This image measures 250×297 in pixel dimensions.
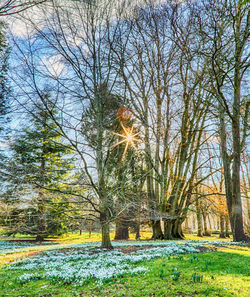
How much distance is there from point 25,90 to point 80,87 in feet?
9.26

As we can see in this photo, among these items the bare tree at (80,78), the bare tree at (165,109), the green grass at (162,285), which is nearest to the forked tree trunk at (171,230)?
the bare tree at (165,109)

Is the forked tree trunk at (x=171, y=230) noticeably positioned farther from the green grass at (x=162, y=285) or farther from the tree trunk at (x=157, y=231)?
the green grass at (x=162, y=285)

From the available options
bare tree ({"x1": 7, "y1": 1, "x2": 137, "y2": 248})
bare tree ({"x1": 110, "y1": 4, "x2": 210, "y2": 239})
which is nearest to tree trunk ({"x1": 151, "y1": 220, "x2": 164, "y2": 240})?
bare tree ({"x1": 110, "y1": 4, "x2": 210, "y2": 239})

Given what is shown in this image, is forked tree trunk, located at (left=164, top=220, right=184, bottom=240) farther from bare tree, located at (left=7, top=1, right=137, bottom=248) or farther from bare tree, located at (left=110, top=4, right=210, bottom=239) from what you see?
bare tree, located at (left=7, top=1, right=137, bottom=248)

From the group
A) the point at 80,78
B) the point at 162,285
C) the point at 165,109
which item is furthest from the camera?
the point at 165,109

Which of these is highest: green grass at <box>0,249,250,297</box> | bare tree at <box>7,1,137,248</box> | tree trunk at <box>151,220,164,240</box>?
bare tree at <box>7,1,137,248</box>

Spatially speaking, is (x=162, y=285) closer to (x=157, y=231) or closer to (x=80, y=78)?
(x=80, y=78)

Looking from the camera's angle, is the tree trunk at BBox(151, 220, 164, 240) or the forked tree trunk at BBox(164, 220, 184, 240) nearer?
the forked tree trunk at BBox(164, 220, 184, 240)

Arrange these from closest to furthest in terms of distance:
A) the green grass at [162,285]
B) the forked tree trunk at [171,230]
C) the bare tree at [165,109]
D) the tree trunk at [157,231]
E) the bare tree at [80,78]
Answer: the green grass at [162,285] < the bare tree at [80,78] < the bare tree at [165,109] < the forked tree trunk at [171,230] < the tree trunk at [157,231]

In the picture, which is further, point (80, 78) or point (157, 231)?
point (157, 231)

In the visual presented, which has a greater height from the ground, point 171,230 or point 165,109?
point 165,109

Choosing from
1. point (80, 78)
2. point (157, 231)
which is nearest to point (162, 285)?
point (80, 78)

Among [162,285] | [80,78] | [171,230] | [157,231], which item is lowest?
[157,231]

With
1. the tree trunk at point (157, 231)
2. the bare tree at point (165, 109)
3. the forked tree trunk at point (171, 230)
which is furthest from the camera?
the tree trunk at point (157, 231)
